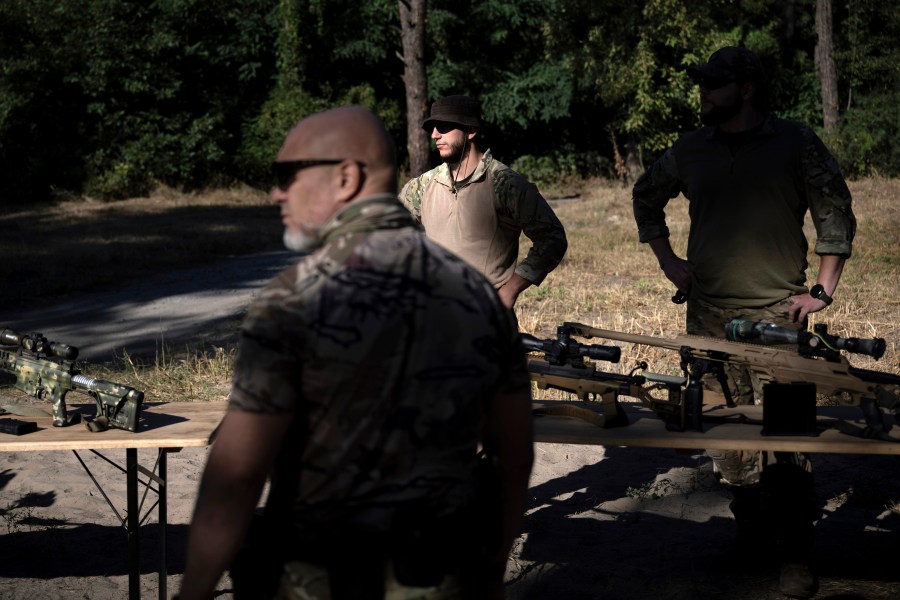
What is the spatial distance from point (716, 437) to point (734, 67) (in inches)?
68.1

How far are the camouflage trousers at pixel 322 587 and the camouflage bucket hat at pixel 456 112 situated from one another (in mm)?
3255

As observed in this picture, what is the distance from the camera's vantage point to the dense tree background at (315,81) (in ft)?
90.3

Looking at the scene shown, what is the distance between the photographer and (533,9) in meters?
29.8

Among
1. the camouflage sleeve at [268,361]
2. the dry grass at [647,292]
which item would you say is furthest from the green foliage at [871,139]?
the camouflage sleeve at [268,361]

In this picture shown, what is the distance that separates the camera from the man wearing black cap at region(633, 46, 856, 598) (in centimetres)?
461

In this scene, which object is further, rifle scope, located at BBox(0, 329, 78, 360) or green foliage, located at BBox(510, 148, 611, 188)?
green foliage, located at BBox(510, 148, 611, 188)

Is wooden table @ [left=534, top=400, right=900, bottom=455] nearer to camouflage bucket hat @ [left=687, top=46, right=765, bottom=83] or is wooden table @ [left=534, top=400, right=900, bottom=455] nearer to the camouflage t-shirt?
camouflage bucket hat @ [left=687, top=46, right=765, bottom=83]

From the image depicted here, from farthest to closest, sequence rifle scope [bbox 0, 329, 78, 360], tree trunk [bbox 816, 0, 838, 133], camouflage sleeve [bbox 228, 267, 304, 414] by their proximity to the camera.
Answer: tree trunk [bbox 816, 0, 838, 133] < rifle scope [bbox 0, 329, 78, 360] < camouflage sleeve [bbox 228, 267, 304, 414]

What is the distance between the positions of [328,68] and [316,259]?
28.7 metres

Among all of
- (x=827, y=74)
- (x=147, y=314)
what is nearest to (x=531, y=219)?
(x=147, y=314)

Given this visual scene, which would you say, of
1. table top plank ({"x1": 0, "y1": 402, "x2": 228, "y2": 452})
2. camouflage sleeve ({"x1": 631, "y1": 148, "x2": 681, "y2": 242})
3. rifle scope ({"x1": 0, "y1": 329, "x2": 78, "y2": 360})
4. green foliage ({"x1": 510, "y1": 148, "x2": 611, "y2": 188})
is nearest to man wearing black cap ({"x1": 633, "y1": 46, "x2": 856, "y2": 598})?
camouflage sleeve ({"x1": 631, "y1": 148, "x2": 681, "y2": 242})

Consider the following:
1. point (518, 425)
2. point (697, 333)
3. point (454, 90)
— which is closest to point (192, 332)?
point (697, 333)

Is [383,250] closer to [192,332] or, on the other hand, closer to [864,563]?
[864,563]

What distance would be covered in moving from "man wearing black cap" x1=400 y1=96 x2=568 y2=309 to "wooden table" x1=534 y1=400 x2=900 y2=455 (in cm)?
111
